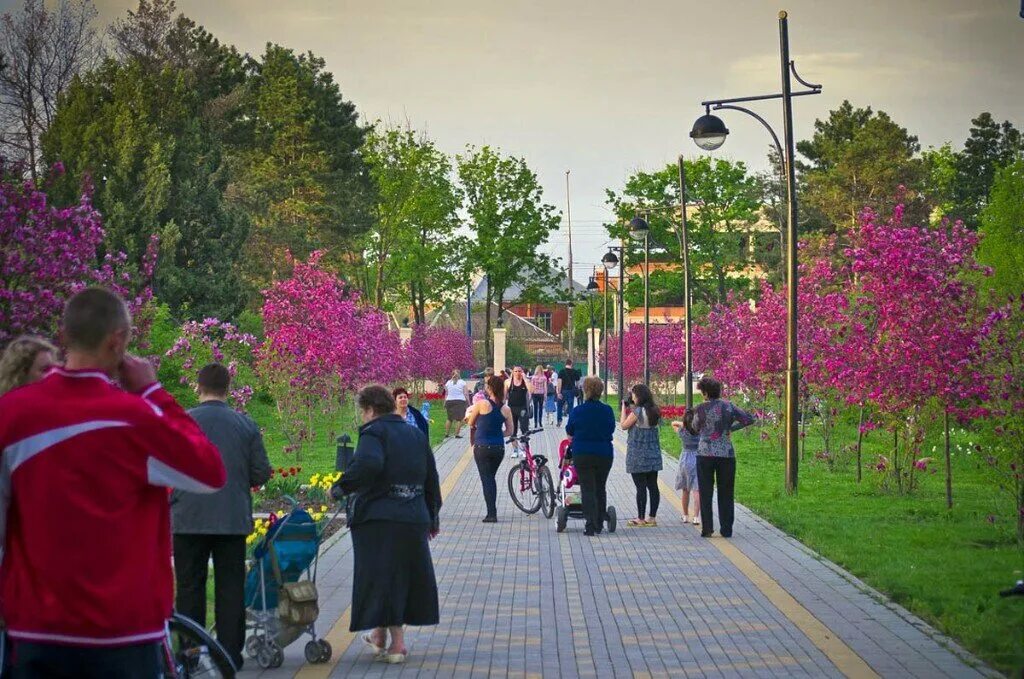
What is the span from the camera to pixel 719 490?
58.4 ft

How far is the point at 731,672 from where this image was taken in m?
9.44

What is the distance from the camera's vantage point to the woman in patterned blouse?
17.6m

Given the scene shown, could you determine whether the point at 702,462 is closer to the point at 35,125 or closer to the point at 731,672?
the point at 731,672

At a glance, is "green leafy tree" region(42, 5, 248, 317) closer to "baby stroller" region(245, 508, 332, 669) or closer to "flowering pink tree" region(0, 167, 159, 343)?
"flowering pink tree" region(0, 167, 159, 343)

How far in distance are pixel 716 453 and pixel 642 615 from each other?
5.98 meters

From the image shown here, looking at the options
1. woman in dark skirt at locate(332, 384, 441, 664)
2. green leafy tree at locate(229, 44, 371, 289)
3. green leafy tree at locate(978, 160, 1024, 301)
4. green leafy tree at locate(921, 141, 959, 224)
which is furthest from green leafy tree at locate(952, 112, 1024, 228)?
woman in dark skirt at locate(332, 384, 441, 664)

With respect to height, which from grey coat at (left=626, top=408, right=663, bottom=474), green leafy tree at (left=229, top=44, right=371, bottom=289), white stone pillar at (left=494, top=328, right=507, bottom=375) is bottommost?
grey coat at (left=626, top=408, right=663, bottom=474)

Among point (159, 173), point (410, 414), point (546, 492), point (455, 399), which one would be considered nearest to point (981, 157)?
point (159, 173)

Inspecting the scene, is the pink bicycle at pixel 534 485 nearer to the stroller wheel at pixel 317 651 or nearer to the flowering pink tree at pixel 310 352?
the stroller wheel at pixel 317 651

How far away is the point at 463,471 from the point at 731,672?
784 inches

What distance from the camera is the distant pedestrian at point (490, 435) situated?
19.6 metres

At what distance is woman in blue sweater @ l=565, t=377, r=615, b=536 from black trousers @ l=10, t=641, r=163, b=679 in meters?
12.8

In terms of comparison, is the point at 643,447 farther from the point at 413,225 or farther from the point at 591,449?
the point at 413,225

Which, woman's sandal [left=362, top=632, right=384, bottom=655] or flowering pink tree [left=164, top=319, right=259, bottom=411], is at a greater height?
flowering pink tree [left=164, top=319, right=259, bottom=411]
